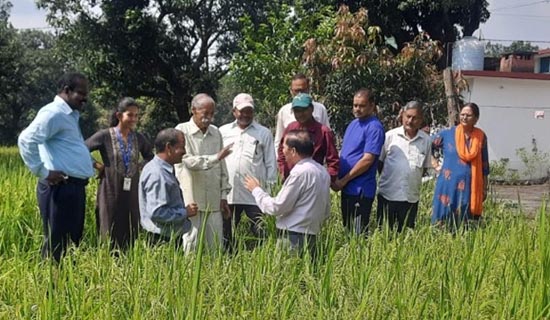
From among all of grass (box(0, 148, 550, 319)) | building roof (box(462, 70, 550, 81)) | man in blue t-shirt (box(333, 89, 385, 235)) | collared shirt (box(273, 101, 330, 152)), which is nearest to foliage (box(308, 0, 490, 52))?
building roof (box(462, 70, 550, 81))

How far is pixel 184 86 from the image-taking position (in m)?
18.8

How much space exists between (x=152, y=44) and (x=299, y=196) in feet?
49.6

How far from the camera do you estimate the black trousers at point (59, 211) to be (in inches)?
146

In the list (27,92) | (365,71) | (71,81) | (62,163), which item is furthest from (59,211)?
(27,92)

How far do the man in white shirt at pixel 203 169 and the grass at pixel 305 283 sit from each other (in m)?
0.80

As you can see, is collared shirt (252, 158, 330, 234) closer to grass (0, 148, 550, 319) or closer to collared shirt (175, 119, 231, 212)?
grass (0, 148, 550, 319)

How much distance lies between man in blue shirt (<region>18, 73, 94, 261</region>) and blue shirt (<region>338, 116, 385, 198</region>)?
1.77 m

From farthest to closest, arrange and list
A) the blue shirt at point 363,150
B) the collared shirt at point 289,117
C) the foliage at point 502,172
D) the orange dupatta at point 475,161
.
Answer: the foliage at point 502,172, the collared shirt at point 289,117, the orange dupatta at point 475,161, the blue shirt at point 363,150

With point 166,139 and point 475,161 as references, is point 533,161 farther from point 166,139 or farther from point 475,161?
point 166,139

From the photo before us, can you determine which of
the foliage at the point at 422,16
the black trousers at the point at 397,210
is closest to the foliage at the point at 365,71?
the black trousers at the point at 397,210

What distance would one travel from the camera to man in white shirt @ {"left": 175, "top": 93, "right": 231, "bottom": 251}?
13.0 feet

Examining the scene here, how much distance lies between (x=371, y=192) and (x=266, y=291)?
175 cm

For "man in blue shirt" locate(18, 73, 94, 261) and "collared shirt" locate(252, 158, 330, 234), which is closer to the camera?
"collared shirt" locate(252, 158, 330, 234)

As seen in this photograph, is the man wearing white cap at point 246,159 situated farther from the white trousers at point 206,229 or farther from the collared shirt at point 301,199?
the collared shirt at point 301,199
